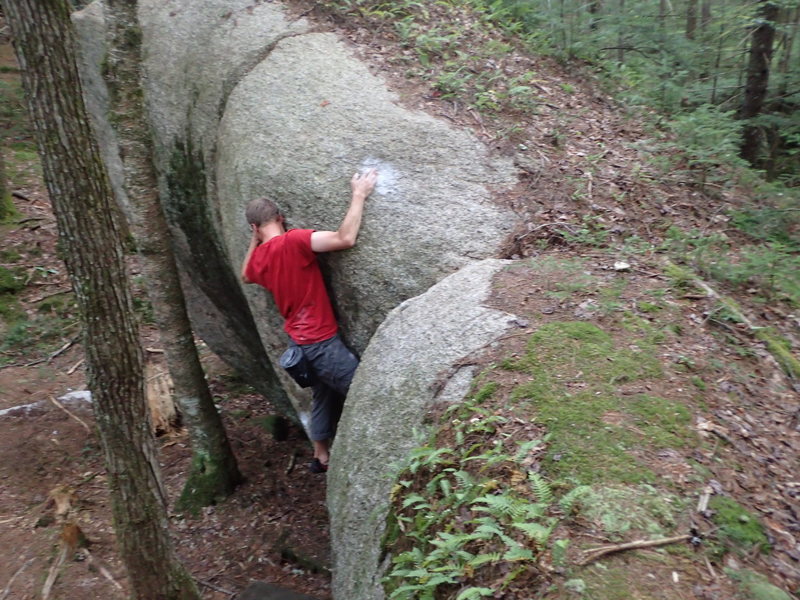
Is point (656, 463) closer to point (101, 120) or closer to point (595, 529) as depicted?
point (595, 529)

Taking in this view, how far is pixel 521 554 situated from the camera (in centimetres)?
289

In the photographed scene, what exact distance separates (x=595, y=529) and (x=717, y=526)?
1.99ft

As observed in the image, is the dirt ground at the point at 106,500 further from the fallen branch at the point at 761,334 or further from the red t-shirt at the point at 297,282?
the fallen branch at the point at 761,334

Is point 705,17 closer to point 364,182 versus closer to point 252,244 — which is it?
point 364,182

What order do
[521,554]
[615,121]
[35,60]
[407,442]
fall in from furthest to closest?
[615,121] < [407,442] < [35,60] < [521,554]

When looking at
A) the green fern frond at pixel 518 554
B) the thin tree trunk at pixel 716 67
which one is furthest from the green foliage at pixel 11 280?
the thin tree trunk at pixel 716 67

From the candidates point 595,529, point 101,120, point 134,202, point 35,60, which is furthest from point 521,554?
point 101,120

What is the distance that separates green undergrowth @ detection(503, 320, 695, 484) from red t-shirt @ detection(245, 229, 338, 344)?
8.01ft

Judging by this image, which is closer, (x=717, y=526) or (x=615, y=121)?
(x=717, y=526)

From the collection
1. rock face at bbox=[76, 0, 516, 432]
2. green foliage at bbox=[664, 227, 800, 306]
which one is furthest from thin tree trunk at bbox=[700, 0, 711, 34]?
rock face at bbox=[76, 0, 516, 432]

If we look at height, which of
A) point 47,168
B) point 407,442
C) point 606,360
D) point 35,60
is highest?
point 35,60

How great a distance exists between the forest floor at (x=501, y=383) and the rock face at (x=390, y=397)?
0.32 meters

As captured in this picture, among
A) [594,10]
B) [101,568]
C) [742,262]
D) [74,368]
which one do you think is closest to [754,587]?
[742,262]

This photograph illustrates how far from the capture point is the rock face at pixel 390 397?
14.0 feet
